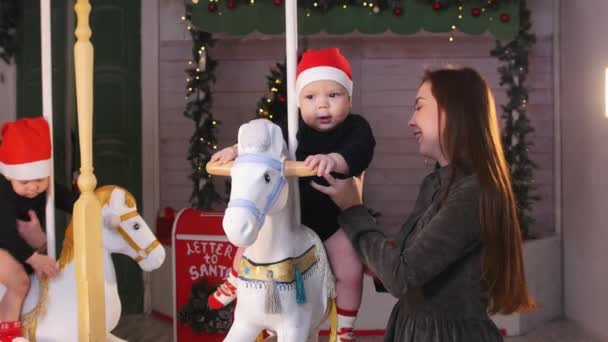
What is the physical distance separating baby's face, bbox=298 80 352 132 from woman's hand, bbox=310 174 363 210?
16 centimetres

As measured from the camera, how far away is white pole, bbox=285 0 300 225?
1690 millimetres

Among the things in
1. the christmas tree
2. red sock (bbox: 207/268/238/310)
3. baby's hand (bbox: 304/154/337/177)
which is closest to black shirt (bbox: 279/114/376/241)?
baby's hand (bbox: 304/154/337/177)

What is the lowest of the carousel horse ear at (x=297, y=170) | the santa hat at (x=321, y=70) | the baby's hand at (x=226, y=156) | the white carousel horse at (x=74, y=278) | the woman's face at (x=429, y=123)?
the white carousel horse at (x=74, y=278)

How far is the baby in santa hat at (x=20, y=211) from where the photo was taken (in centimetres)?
214

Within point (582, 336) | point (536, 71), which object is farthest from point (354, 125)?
point (536, 71)

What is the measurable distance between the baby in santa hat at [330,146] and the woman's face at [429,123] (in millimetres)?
125

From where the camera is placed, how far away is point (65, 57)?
4363 mm

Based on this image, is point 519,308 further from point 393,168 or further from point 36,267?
point 393,168

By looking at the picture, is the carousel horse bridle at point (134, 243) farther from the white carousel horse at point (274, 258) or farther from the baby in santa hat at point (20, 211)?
the white carousel horse at point (274, 258)

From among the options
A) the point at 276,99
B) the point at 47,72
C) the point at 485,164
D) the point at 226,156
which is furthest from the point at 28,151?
the point at 276,99

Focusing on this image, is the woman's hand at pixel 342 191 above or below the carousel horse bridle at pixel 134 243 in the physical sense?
above

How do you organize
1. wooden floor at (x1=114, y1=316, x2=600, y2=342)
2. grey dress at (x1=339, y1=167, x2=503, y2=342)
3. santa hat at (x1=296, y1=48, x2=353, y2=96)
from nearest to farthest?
grey dress at (x1=339, y1=167, x2=503, y2=342) → santa hat at (x1=296, y1=48, x2=353, y2=96) → wooden floor at (x1=114, y1=316, x2=600, y2=342)

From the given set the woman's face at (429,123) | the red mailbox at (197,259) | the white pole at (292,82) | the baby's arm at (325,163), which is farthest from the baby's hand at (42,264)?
the red mailbox at (197,259)

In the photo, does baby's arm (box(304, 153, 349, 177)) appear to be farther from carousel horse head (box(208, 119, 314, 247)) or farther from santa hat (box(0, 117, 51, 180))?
santa hat (box(0, 117, 51, 180))
